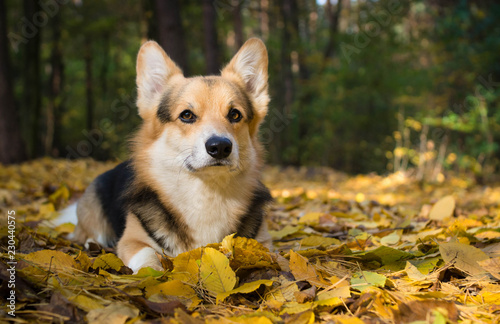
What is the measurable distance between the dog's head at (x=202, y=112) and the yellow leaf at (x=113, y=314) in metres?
1.14

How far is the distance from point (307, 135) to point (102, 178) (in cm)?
1280

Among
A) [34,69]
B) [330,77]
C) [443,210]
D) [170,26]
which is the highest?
[170,26]

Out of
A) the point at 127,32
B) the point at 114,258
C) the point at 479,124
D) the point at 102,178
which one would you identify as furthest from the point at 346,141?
the point at 114,258

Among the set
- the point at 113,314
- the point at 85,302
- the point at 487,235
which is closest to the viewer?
the point at 113,314

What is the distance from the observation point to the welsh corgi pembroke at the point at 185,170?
Result: 2680 mm

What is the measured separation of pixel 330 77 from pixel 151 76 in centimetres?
1088

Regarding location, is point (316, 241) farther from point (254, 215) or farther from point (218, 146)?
point (218, 146)

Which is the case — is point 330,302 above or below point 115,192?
below

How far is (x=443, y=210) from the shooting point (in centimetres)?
367

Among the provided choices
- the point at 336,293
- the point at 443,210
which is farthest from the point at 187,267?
the point at 443,210

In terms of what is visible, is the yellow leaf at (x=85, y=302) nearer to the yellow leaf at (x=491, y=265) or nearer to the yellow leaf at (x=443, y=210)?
the yellow leaf at (x=491, y=265)

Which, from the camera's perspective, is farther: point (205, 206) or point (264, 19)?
point (264, 19)

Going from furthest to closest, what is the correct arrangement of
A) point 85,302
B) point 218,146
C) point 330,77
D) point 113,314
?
1. point 330,77
2. point 218,146
3. point 85,302
4. point 113,314

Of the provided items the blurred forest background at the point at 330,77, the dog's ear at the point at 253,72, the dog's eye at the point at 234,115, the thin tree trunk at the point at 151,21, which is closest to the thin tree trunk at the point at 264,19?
the blurred forest background at the point at 330,77
